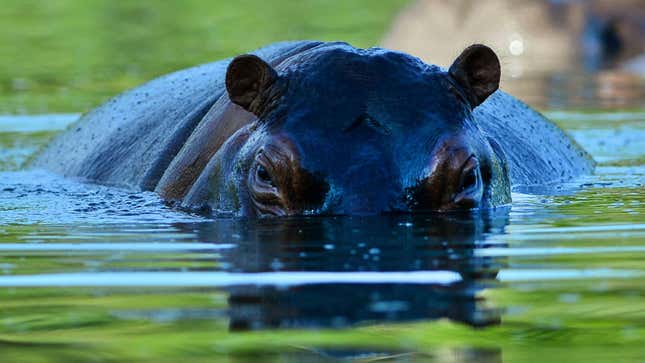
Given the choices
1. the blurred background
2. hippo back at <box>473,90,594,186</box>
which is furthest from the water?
the blurred background

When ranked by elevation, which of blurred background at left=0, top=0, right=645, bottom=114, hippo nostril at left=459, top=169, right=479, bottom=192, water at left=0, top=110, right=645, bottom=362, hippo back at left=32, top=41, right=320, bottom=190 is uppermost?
blurred background at left=0, top=0, right=645, bottom=114

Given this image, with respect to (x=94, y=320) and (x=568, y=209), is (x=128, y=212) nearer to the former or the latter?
(x=568, y=209)

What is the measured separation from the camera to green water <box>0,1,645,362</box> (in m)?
3.99

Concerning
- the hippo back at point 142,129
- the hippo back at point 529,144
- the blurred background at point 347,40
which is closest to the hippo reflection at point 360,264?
the hippo back at point 529,144

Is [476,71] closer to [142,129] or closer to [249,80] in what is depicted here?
[249,80]

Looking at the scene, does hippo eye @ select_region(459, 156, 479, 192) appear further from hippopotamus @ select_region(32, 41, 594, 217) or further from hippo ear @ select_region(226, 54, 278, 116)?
hippo ear @ select_region(226, 54, 278, 116)

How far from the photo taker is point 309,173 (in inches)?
238

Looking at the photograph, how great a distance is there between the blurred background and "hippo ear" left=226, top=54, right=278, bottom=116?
7.70m

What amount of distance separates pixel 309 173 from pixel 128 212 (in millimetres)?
1413

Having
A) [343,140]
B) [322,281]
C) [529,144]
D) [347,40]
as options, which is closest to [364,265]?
[322,281]

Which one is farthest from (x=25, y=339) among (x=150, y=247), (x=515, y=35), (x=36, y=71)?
(x=515, y=35)

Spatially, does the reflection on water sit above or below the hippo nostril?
below

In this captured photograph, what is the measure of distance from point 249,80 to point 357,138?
0.75m

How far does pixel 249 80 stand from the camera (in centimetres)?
667
